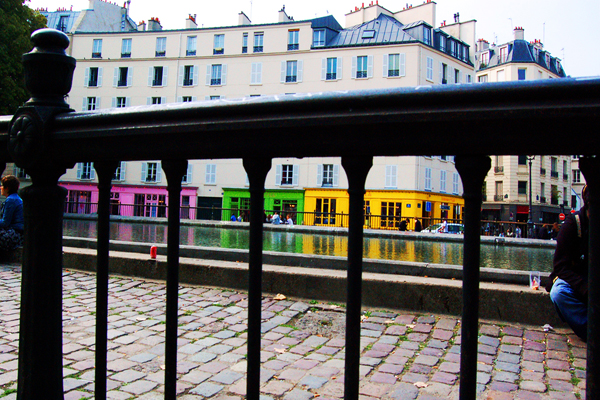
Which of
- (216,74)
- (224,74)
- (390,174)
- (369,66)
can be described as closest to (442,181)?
(390,174)

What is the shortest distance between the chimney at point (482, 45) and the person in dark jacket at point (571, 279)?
201 feet

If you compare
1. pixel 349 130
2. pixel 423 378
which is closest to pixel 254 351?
pixel 349 130

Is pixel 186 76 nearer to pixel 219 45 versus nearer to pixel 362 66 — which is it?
pixel 219 45

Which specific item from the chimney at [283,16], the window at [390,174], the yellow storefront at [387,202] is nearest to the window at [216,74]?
the chimney at [283,16]

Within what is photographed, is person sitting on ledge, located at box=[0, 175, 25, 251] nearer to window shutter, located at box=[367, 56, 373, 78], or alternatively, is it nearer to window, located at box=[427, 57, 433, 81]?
window shutter, located at box=[367, 56, 373, 78]

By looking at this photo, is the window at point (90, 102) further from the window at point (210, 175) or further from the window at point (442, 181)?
the window at point (442, 181)

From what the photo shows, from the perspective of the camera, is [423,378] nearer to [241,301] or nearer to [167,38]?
[241,301]

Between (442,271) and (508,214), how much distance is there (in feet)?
153

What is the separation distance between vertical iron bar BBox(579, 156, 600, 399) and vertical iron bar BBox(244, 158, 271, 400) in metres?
0.72

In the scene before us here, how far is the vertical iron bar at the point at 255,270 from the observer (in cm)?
122

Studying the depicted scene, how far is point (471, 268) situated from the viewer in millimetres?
998

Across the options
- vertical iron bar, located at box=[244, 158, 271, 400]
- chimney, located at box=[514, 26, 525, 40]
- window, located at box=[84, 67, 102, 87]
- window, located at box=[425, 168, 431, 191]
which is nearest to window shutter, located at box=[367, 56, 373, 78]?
window, located at box=[425, 168, 431, 191]

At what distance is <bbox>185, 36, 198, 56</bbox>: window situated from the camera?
4188 centimetres

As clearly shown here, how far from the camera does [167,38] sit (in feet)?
139
